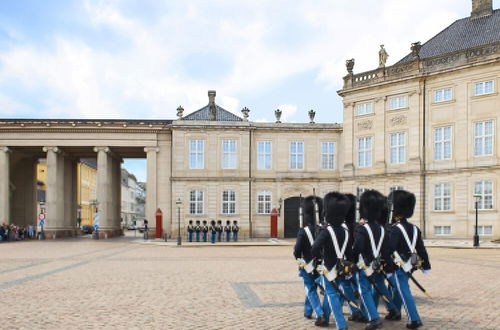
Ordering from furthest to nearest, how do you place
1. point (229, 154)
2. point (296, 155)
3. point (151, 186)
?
point (296, 155) < point (229, 154) < point (151, 186)

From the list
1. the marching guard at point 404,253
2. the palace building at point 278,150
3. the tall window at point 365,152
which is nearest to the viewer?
the marching guard at point 404,253

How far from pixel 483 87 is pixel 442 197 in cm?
742

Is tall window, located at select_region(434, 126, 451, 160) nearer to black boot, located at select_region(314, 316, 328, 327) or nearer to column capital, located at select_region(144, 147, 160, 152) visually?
column capital, located at select_region(144, 147, 160, 152)

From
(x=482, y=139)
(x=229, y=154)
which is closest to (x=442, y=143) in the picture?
(x=482, y=139)

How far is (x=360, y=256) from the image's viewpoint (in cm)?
971

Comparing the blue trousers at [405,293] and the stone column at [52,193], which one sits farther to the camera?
the stone column at [52,193]

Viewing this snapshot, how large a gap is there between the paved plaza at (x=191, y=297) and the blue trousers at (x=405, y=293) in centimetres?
48

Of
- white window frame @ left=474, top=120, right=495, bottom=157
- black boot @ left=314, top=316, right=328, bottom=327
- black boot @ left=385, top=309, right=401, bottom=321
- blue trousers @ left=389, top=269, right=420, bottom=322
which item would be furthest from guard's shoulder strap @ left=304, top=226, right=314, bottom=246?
white window frame @ left=474, top=120, right=495, bottom=157

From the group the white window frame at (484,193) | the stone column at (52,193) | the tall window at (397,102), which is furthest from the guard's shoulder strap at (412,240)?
the stone column at (52,193)

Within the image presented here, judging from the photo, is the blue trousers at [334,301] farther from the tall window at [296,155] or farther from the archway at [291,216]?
the tall window at [296,155]

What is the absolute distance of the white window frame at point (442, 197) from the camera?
38.7 m

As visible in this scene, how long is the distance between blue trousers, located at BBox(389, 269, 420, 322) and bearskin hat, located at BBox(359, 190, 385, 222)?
3.18 feet

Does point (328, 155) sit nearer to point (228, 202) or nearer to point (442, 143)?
point (228, 202)

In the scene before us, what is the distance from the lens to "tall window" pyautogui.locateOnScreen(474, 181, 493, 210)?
3659 cm
